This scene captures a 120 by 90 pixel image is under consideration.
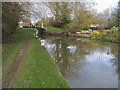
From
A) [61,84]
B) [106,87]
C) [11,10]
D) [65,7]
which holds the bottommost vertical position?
[106,87]

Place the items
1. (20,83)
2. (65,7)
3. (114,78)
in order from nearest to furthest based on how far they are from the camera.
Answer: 1. (20,83)
2. (114,78)
3. (65,7)

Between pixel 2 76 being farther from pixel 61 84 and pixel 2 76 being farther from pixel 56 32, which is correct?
pixel 56 32

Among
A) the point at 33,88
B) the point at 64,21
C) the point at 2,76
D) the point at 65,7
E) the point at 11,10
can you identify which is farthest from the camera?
the point at 64,21

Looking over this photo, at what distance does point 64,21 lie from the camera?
35719mm

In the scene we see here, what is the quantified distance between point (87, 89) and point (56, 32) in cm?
3149

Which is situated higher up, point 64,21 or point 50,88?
point 64,21

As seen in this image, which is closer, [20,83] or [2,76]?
[20,83]

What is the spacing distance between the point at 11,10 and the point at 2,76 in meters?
7.46

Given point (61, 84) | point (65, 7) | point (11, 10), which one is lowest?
point (61, 84)

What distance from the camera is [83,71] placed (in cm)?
848

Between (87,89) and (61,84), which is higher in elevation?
(61,84)

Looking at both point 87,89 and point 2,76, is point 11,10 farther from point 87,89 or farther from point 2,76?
point 87,89

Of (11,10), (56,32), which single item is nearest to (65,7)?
(11,10)

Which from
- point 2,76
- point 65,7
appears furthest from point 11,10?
point 65,7
